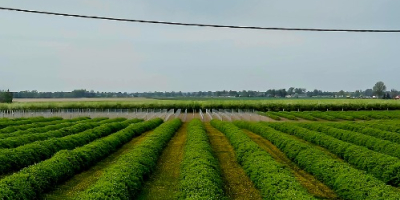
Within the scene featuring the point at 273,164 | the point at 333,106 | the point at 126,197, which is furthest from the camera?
the point at 333,106

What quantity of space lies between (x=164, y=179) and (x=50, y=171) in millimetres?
3848

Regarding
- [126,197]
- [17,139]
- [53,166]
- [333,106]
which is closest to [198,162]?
[126,197]

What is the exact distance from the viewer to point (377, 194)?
9984 millimetres

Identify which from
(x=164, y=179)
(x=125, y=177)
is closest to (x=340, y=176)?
(x=164, y=179)

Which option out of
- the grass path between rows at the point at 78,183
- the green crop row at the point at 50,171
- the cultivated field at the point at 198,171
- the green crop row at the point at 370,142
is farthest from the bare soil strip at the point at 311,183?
the green crop row at the point at 50,171

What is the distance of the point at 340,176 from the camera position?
39.8 ft

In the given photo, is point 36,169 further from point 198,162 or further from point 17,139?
point 17,139

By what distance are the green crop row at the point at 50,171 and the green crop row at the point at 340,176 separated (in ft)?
28.5

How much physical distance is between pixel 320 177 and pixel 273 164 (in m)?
1.80

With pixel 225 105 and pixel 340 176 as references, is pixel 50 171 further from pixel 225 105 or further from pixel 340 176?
pixel 225 105

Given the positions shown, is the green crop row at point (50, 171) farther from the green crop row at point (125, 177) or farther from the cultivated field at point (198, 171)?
the green crop row at point (125, 177)

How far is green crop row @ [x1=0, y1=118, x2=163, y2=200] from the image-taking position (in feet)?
34.1

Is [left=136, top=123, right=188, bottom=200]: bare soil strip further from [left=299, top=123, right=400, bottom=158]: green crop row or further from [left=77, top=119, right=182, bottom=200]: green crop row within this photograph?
[left=299, top=123, right=400, bottom=158]: green crop row

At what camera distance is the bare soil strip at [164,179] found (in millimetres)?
12320
